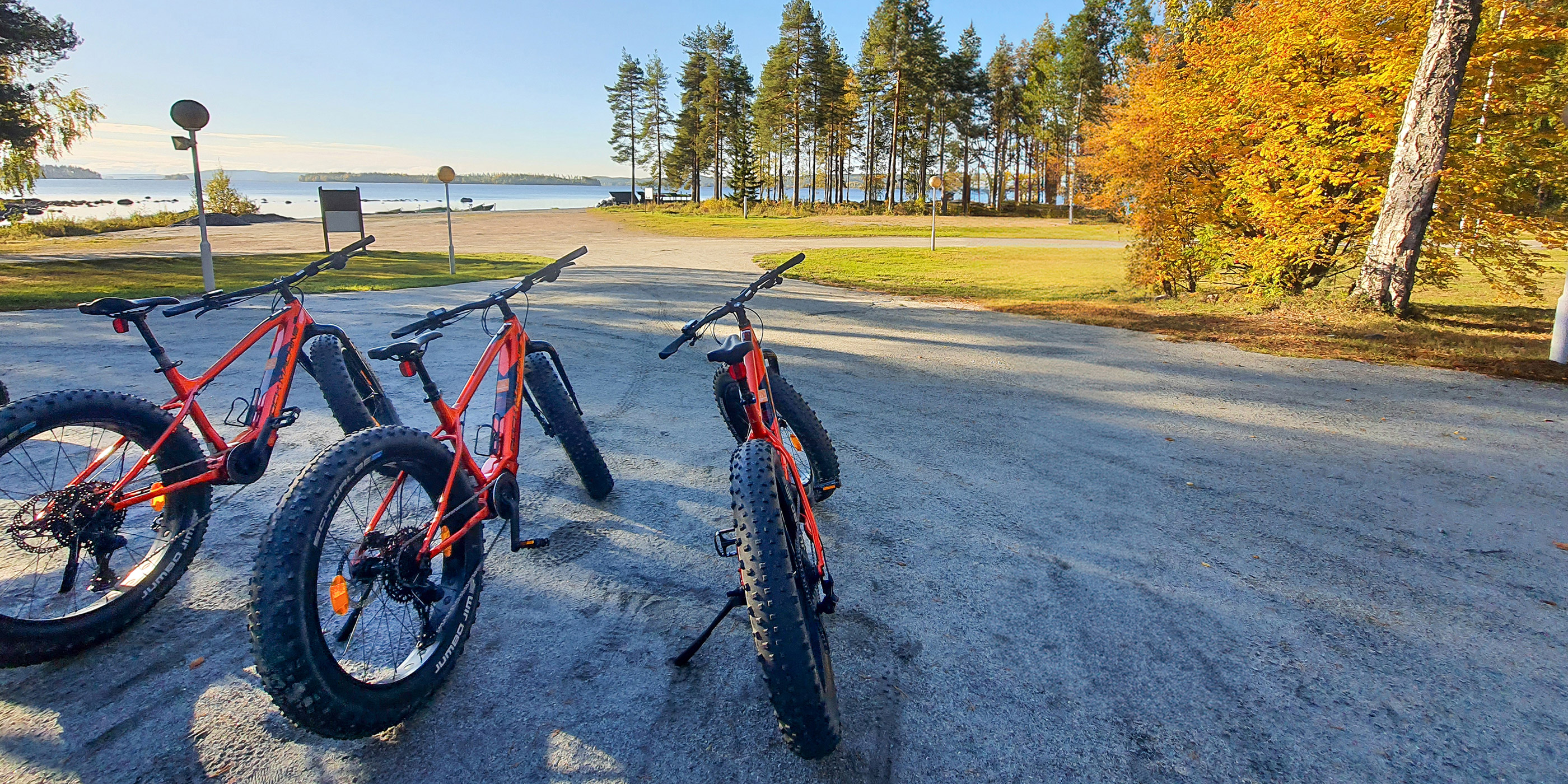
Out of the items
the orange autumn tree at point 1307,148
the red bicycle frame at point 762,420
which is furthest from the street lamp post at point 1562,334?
the red bicycle frame at point 762,420

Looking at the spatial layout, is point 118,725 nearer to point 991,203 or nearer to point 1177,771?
point 1177,771

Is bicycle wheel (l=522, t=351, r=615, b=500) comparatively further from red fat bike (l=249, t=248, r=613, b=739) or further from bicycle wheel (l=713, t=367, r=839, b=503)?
bicycle wheel (l=713, t=367, r=839, b=503)

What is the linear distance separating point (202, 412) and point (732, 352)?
7.84 feet

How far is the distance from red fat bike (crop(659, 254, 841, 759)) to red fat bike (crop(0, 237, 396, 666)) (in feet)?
6.22

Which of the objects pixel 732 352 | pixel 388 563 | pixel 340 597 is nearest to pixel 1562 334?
pixel 732 352

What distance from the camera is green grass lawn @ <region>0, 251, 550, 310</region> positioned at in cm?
1136

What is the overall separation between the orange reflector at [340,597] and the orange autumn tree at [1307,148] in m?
11.6

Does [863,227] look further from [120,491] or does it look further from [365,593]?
[365,593]

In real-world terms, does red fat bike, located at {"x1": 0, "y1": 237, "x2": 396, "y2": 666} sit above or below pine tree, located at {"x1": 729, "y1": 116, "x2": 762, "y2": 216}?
below

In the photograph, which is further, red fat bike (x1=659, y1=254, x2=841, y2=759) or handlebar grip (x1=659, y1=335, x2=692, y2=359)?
handlebar grip (x1=659, y1=335, x2=692, y2=359)

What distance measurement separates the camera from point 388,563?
2.26m

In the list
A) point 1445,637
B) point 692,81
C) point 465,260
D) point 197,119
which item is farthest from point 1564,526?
point 692,81

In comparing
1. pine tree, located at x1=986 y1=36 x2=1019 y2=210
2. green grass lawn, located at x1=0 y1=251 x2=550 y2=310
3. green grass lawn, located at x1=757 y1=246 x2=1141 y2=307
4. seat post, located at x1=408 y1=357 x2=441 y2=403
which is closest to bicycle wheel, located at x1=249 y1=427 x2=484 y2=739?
seat post, located at x1=408 y1=357 x2=441 y2=403

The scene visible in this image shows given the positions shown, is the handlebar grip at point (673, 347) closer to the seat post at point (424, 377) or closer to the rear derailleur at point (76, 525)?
the seat post at point (424, 377)
